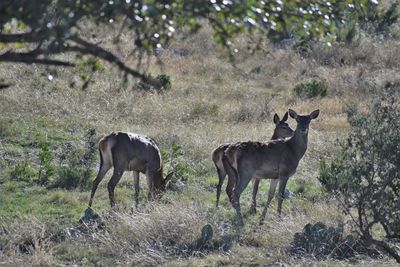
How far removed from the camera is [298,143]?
58.3 ft

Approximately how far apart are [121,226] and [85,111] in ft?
35.5

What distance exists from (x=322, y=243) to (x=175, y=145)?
7107 millimetres

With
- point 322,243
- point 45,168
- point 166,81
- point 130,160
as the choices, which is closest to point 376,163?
point 322,243

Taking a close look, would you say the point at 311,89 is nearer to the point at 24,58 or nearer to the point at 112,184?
the point at 112,184

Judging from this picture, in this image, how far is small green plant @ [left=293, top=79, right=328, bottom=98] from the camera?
30.0 meters

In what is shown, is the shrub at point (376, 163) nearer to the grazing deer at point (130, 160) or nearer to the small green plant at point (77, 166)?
the grazing deer at point (130, 160)

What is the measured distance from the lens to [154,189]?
18.0 meters

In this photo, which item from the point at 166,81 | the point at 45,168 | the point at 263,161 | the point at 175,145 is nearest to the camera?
the point at 263,161

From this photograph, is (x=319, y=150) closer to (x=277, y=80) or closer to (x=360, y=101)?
(x=360, y=101)

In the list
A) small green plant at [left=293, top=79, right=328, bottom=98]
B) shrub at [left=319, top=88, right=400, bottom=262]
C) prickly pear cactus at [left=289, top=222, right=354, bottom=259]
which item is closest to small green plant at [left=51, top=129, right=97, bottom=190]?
prickly pear cactus at [left=289, top=222, right=354, bottom=259]

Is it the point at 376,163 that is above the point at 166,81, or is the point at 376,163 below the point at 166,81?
above

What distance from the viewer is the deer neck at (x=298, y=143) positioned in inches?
696

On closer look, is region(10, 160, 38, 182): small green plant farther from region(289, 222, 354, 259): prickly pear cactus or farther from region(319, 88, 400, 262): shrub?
region(319, 88, 400, 262): shrub

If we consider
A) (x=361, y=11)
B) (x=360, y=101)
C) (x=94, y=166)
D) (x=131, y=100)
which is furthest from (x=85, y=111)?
(x=361, y=11)
